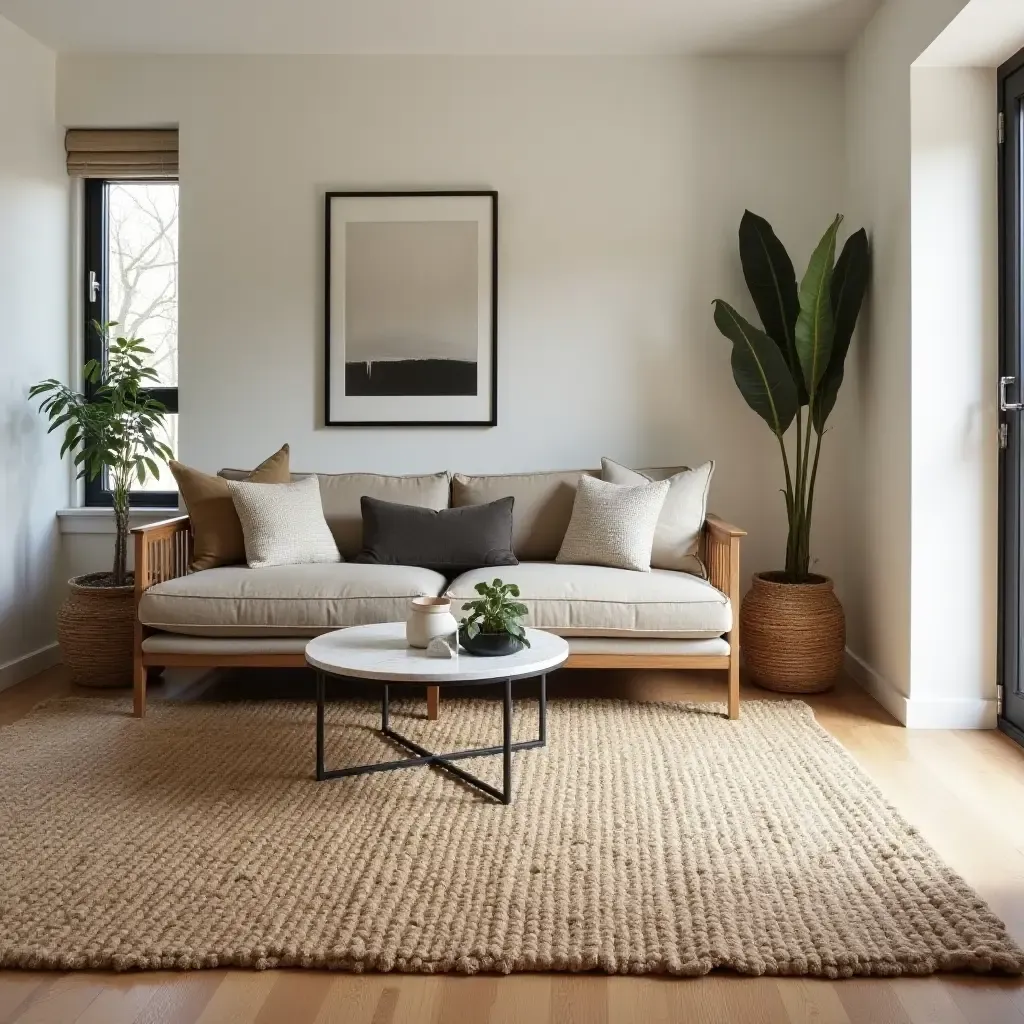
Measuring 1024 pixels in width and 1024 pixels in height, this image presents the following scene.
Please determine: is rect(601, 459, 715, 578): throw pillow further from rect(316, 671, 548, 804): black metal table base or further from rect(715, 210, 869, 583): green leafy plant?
rect(316, 671, 548, 804): black metal table base

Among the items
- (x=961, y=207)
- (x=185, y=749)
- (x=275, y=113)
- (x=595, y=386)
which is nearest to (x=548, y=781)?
(x=185, y=749)

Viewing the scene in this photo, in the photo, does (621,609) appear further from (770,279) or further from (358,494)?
(770,279)

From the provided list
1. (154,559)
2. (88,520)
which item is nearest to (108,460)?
(88,520)

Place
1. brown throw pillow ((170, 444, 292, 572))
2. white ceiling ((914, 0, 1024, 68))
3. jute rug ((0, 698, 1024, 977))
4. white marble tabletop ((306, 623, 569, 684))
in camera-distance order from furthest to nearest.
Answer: brown throw pillow ((170, 444, 292, 572)), white ceiling ((914, 0, 1024, 68)), white marble tabletop ((306, 623, 569, 684)), jute rug ((0, 698, 1024, 977))

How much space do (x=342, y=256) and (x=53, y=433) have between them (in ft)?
5.05

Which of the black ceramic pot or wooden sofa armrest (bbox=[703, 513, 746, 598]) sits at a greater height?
wooden sofa armrest (bbox=[703, 513, 746, 598])

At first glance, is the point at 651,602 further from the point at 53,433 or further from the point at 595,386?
the point at 53,433

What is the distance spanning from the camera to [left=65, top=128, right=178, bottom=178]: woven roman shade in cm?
458

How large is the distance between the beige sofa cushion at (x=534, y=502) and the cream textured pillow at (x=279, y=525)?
0.64m

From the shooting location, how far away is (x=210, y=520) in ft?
12.8

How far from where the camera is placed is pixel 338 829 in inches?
98.3

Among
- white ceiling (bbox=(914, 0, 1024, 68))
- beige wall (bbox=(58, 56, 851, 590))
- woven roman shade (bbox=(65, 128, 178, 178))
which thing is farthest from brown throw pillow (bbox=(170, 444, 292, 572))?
white ceiling (bbox=(914, 0, 1024, 68))

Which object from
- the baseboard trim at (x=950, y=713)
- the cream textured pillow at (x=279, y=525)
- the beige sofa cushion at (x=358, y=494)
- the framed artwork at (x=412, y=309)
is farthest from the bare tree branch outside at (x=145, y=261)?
the baseboard trim at (x=950, y=713)

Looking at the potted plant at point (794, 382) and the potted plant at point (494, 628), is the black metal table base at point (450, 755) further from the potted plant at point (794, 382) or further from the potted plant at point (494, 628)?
the potted plant at point (794, 382)
